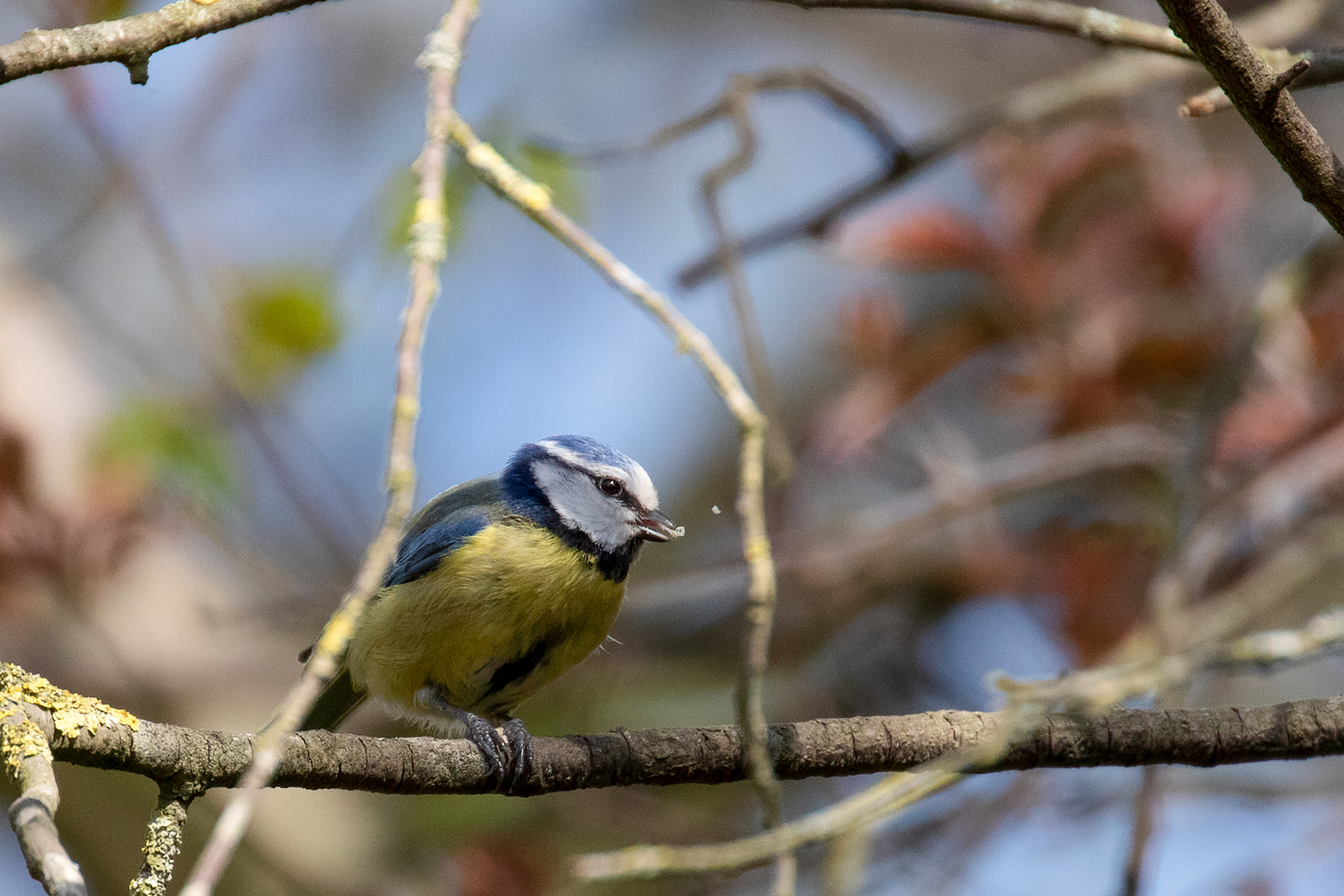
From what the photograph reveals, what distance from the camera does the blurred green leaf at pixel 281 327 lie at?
367cm

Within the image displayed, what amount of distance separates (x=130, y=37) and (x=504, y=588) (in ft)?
4.60

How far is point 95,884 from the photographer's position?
3.88 metres

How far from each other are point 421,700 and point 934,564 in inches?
92.5

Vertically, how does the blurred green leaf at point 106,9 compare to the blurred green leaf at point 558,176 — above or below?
above

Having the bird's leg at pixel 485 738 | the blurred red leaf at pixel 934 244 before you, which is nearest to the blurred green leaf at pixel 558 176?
the blurred red leaf at pixel 934 244

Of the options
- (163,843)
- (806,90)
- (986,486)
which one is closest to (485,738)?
(163,843)

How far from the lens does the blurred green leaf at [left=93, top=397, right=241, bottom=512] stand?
3.73 m

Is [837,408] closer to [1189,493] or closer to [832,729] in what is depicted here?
[1189,493]

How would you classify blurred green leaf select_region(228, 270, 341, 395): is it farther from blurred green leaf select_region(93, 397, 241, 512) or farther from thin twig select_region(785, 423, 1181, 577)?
thin twig select_region(785, 423, 1181, 577)

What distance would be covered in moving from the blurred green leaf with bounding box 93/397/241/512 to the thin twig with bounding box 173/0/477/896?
2777 mm

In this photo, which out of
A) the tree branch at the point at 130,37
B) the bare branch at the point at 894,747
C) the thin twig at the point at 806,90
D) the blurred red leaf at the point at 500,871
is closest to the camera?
the tree branch at the point at 130,37

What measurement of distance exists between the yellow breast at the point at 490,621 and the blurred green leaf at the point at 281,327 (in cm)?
120

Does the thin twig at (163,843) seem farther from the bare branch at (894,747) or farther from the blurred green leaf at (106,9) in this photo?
the blurred green leaf at (106,9)

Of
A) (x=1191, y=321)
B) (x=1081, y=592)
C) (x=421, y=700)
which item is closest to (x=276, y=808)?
(x=421, y=700)
